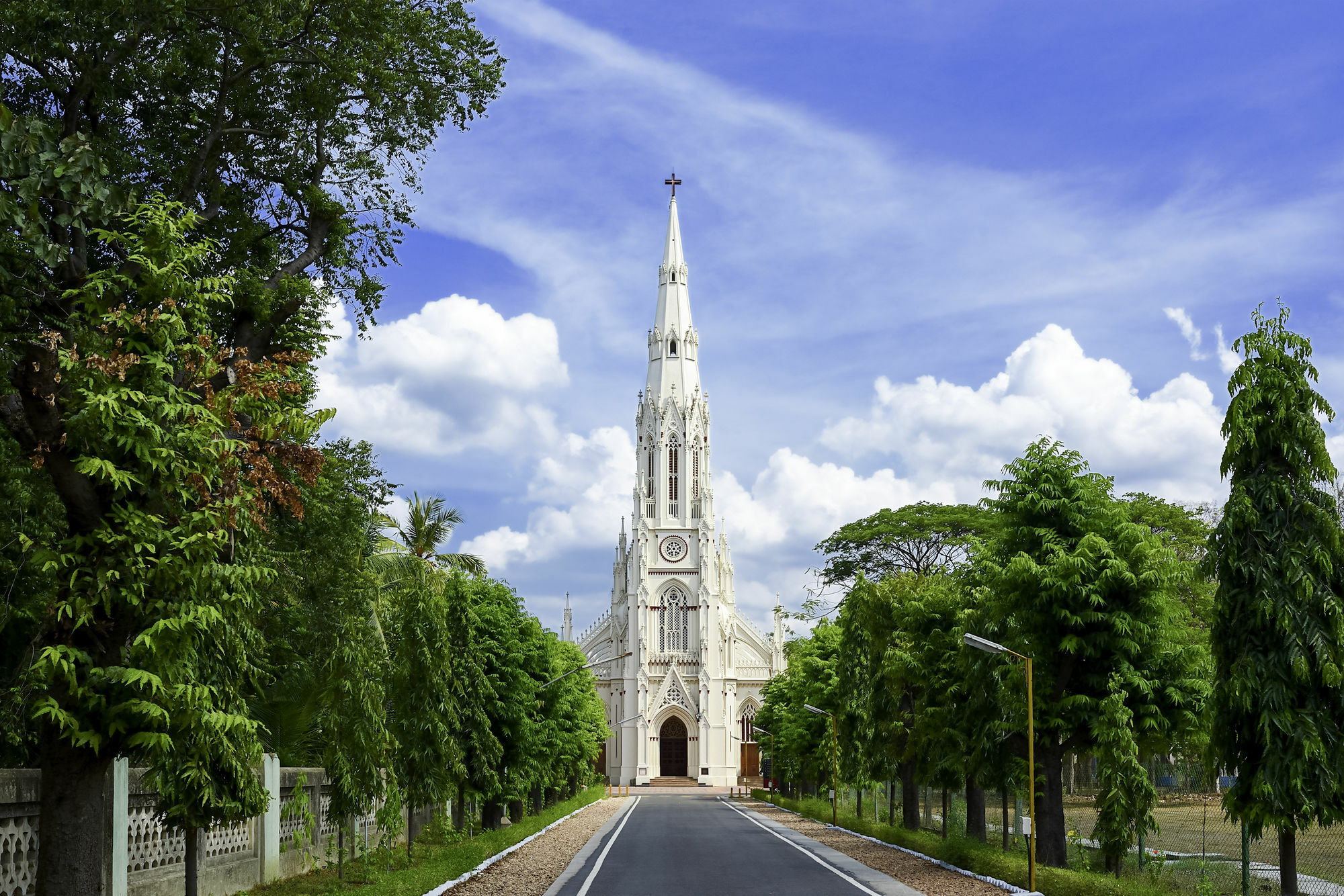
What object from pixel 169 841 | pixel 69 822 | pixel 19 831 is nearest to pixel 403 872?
pixel 169 841

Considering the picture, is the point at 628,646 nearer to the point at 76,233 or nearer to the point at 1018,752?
the point at 1018,752

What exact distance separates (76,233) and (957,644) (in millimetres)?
20696

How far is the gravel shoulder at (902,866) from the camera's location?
2038 cm

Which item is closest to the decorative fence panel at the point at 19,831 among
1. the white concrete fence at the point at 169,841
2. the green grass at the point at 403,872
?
the white concrete fence at the point at 169,841

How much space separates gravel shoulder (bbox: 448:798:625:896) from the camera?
19.6m

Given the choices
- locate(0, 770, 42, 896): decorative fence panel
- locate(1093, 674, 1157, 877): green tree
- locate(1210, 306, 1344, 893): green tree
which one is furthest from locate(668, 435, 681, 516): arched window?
locate(0, 770, 42, 896): decorative fence panel

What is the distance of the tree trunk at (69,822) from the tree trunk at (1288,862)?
14.0 metres

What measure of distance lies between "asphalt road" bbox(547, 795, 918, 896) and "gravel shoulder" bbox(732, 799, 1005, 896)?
381 millimetres

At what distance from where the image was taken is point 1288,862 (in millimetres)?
15555

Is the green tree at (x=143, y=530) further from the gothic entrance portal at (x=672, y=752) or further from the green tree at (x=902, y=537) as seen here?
the gothic entrance portal at (x=672, y=752)

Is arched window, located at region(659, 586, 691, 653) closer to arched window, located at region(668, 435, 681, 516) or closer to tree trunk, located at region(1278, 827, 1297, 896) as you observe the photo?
arched window, located at region(668, 435, 681, 516)

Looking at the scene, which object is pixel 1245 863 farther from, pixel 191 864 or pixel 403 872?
pixel 191 864

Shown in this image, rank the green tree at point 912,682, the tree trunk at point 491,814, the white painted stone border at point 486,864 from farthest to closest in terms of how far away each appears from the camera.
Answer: the tree trunk at point 491,814 → the green tree at point 912,682 → the white painted stone border at point 486,864

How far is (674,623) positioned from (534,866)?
6896cm
